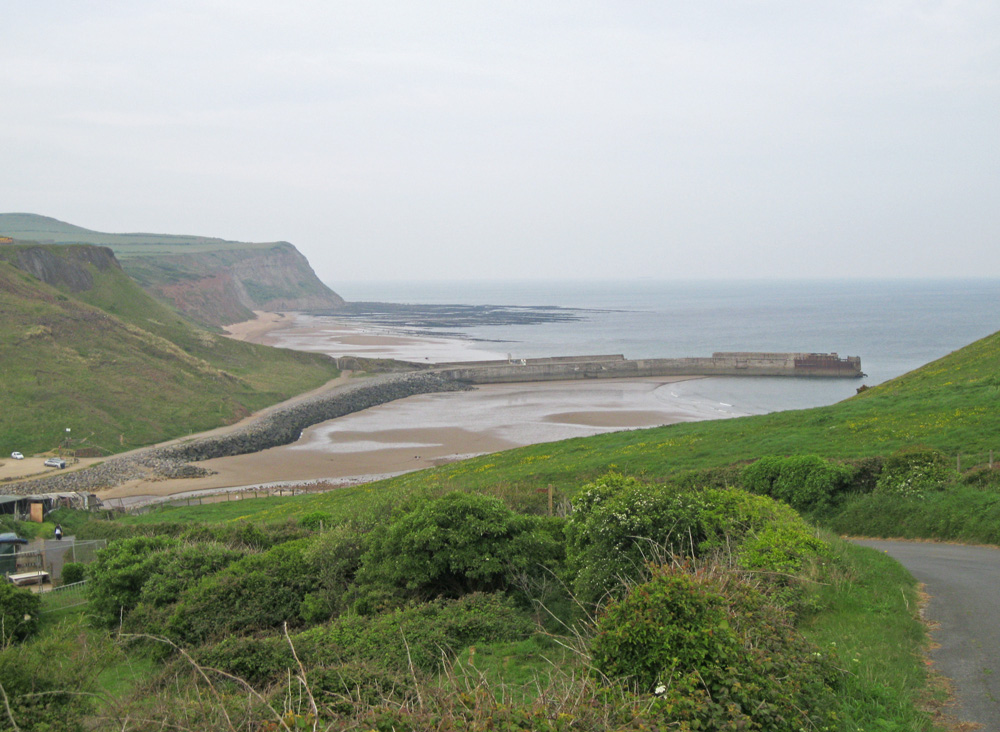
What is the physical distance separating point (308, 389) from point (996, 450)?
2499 inches

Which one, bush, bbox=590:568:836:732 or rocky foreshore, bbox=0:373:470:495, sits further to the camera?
rocky foreshore, bbox=0:373:470:495

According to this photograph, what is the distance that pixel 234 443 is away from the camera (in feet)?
168

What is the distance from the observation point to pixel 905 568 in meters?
13.1

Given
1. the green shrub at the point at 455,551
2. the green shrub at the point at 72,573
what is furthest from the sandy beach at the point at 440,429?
the green shrub at the point at 455,551

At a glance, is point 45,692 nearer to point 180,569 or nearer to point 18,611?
point 180,569

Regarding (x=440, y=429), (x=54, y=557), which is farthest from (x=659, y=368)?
(x=54, y=557)

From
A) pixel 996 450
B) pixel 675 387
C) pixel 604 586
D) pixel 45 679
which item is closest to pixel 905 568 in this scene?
pixel 604 586

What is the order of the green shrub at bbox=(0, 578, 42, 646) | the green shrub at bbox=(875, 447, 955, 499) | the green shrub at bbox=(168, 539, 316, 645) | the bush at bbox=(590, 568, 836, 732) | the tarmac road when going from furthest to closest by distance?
the green shrub at bbox=(875, 447, 955, 499)
the green shrub at bbox=(0, 578, 42, 646)
the green shrub at bbox=(168, 539, 316, 645)
the tarmac road
the bush at bbox=(590, 568, 836, 732)

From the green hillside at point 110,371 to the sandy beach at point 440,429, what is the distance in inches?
342

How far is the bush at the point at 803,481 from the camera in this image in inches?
770

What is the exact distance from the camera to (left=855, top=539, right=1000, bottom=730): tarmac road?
25.5 feet

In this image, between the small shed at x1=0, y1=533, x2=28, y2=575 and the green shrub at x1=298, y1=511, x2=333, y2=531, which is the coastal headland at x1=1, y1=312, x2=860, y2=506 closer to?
the small shed at x1=0, y1=533, x2=28, y2=575

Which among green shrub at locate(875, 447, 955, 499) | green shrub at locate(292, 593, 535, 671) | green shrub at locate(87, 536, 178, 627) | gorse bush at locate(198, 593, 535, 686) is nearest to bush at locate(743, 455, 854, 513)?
green shrub at locate(875, 447, 955, 499)

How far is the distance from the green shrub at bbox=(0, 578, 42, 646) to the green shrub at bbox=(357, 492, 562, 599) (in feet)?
20.9
